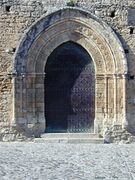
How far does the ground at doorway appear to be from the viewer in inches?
328

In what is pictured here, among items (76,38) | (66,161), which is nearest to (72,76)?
(76,38)

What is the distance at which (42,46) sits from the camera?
12828 mm

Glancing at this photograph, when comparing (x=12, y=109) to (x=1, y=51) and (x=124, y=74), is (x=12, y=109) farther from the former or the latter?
(x=124, y=74)

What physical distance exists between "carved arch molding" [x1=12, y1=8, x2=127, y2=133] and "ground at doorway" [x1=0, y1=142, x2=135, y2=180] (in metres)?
0.98

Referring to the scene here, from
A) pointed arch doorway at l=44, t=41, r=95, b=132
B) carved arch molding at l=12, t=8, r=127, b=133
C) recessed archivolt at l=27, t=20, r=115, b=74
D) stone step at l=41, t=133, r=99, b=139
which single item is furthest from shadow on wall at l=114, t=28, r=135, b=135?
stone step at l=41, t=133, r=99, b=139

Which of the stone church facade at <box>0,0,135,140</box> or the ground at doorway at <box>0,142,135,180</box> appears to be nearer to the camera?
the ground at doorway at <box>0,142,135,180</box>

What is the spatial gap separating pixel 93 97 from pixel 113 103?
613 mm

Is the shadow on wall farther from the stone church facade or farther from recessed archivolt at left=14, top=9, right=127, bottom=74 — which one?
recessed archivolt at left=14, top=9, right=127, bottom=74

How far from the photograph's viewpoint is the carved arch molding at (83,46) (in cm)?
1266

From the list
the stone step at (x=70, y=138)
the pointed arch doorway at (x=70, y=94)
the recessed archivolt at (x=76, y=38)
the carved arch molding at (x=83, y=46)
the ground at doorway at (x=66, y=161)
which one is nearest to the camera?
the ground at doorway at (x=66, y=161)

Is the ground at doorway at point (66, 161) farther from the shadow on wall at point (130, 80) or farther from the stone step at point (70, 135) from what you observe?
the shadow on wall at point (130, 80)

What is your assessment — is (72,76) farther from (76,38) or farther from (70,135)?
(70,135)

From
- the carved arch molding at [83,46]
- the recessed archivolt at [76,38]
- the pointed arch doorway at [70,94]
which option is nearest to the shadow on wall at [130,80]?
the carved arch molding at [83,46]

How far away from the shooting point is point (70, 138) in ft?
41.1
